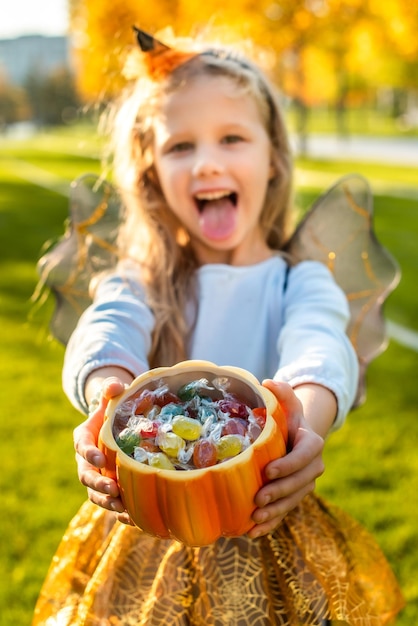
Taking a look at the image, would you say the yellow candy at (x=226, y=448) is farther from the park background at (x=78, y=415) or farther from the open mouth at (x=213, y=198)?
the park background at (x=78, y=415)

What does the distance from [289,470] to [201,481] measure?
0.20 meters

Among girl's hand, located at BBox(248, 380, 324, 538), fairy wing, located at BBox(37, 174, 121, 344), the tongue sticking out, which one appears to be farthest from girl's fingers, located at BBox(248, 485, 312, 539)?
fairy wing, located at BBox(37, 174, 121, 344)

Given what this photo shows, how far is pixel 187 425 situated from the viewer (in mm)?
1277

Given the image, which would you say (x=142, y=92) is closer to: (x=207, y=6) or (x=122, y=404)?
(x=122, y=404)

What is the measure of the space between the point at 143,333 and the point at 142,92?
745 millimetres

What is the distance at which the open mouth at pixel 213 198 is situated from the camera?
207cm

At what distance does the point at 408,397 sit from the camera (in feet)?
14.1

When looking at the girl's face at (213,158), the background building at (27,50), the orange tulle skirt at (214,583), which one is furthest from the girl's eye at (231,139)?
the background building at (27,50)

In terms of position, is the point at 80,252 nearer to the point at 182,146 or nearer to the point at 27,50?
the point at 182,146

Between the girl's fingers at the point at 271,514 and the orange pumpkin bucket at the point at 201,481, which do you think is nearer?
the orange pumpkin bucket at the point at 201,481

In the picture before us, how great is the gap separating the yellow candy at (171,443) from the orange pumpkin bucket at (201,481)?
0.11 ft

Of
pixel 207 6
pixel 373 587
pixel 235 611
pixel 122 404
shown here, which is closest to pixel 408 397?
pixel 373 587

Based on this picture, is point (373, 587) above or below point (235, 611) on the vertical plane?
below

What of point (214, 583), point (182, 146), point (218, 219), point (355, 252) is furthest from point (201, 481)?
point (355, 252)
